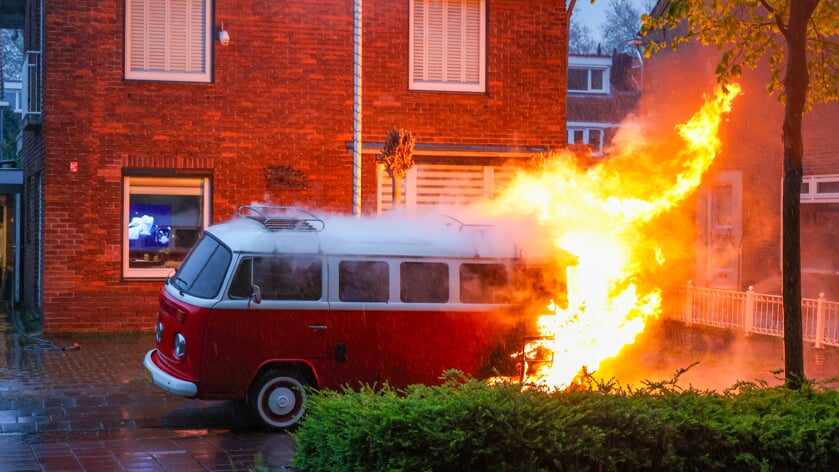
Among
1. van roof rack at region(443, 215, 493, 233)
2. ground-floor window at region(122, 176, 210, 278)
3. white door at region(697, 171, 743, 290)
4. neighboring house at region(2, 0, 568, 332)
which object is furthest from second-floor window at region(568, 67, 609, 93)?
van roof rack at region(443, 215, 493, 233)

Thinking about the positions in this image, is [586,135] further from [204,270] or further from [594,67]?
[204,270]

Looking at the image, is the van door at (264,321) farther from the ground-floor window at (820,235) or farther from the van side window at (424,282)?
the ground-floor window at (820,235)

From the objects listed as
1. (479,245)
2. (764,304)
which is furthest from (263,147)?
(764,304)

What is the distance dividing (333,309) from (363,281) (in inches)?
17.8

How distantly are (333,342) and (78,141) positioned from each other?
30.5 ft

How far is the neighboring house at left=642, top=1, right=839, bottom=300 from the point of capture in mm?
24375

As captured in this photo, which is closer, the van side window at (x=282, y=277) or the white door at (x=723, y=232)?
the van side window at (x=282, y=277)

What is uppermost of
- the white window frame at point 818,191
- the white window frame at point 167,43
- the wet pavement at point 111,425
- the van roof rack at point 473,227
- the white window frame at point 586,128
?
the white window frame at point 586,128

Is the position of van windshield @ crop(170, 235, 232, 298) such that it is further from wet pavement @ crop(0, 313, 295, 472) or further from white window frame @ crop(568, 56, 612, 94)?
white window frame @ crop(568, 56, 612, 94)

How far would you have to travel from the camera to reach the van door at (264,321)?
34.6 feet

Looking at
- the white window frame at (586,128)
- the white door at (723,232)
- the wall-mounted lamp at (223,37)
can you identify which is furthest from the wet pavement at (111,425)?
the white window frame at (586,128)

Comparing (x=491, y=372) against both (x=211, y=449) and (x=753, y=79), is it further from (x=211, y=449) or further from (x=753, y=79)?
(x=753, y=79)

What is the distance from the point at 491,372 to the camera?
11.2 meters

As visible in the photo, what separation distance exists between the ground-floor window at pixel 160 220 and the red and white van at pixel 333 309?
24.2 feet
